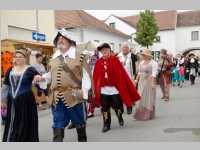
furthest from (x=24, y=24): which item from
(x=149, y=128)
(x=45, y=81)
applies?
(x=45, y=81)

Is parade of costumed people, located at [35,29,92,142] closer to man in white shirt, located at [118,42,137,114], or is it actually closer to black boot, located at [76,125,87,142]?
black boot, located at [76,125,87,142]

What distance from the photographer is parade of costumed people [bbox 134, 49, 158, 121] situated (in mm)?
10500

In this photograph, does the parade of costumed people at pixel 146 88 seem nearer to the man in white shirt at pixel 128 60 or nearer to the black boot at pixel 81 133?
the man in white shirt at pixel 128 60

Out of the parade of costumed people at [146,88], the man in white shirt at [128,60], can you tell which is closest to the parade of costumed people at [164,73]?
the man in white shirt at [128,60]

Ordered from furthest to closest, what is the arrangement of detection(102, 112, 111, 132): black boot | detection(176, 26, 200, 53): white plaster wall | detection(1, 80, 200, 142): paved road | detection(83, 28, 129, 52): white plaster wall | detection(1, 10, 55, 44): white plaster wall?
detection(176, 26, 200, 53): white plaster wall, detection(83, 28, 129, 52): white plaster wall, detection(1, 10, 55, 44): white plaster wall, detection(102, 112, 111, 132): black boot, detection(1, 80, 200, 142): paved road

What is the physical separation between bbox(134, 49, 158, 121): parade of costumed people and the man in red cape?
1346mm

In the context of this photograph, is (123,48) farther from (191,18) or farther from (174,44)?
(191,18)

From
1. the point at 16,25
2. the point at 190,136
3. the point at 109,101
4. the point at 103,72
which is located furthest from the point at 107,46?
the point at 16,25

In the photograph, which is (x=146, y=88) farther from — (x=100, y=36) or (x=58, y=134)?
(x=100, y=36)

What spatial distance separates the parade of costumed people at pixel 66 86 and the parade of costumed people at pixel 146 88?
3.63 m

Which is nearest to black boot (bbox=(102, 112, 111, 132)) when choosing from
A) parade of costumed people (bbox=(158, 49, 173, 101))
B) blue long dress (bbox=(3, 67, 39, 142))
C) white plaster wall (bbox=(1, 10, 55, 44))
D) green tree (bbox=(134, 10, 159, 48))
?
blue long dress (bbox=(3, 67, 39, 142))

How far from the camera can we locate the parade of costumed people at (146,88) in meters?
10.5

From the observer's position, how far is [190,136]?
26.0ft

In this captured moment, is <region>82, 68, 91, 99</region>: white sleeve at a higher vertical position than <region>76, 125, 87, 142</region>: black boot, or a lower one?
higher
